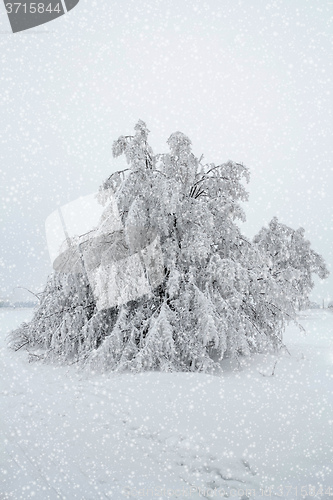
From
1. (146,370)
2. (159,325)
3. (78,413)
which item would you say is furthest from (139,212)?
(78,413)

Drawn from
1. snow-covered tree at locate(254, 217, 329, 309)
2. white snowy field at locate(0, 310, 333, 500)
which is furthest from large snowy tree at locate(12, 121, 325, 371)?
snow-covered tree at locate(254, 217, 329, 309)

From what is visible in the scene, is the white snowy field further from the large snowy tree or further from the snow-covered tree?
the snow-covered tree

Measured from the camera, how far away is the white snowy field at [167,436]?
9.46 ft

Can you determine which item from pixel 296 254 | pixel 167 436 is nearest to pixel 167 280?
pixel 167 436

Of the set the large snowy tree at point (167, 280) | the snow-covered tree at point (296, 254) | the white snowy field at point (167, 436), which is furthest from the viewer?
the snow-covered tree at point (296, 254)

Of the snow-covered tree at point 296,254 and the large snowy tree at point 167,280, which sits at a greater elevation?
the large snowy tree at point 167,280

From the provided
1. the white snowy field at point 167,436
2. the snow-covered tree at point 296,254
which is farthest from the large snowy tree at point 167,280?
the snow-covered tree at point 296,254

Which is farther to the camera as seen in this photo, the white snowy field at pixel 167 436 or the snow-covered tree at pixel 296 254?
the snow-covered tree at pixel 296 254

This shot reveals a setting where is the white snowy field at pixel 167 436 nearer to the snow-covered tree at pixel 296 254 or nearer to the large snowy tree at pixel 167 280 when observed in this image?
the large snowy tree at pixel 167 280

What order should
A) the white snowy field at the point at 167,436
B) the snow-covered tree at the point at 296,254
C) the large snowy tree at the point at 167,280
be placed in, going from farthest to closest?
the snow-covered tree at the point at 296,254 < the large snowy tree at the point at 167,280 < the white snowy field at the point at 167,436

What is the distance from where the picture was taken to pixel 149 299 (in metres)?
7.73

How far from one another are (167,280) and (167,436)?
4.21 m

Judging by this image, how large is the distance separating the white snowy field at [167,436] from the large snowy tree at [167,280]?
2.90ft

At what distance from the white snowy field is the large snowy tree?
0.88 metres
